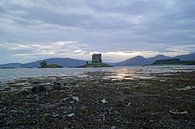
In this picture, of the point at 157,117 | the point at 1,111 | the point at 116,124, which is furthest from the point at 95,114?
the point at 1,111

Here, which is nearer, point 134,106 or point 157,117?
point 157,117

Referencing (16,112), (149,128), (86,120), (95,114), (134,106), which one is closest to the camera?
(149,128)

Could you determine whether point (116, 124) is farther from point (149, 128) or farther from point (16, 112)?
point (16, 112)

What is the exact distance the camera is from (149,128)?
12906 millimetres

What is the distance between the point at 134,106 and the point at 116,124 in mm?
5880

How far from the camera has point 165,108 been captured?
18.6 meters

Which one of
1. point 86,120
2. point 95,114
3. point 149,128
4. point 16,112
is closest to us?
point 149,128

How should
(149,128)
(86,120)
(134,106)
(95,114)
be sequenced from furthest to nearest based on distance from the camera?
(134,106) < (95,114) < (86,120) < (149,128)

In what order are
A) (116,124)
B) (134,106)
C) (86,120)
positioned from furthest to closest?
1. (134,106)
2. (86,120)
3. (116,124)

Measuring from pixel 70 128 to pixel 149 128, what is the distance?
13.8 ft

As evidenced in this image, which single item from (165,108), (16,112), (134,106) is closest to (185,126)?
(165,108)

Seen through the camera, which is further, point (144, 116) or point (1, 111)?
point (1, 111)

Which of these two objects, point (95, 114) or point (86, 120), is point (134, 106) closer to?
→ point (95, 114)

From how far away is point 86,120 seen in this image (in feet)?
49.0
